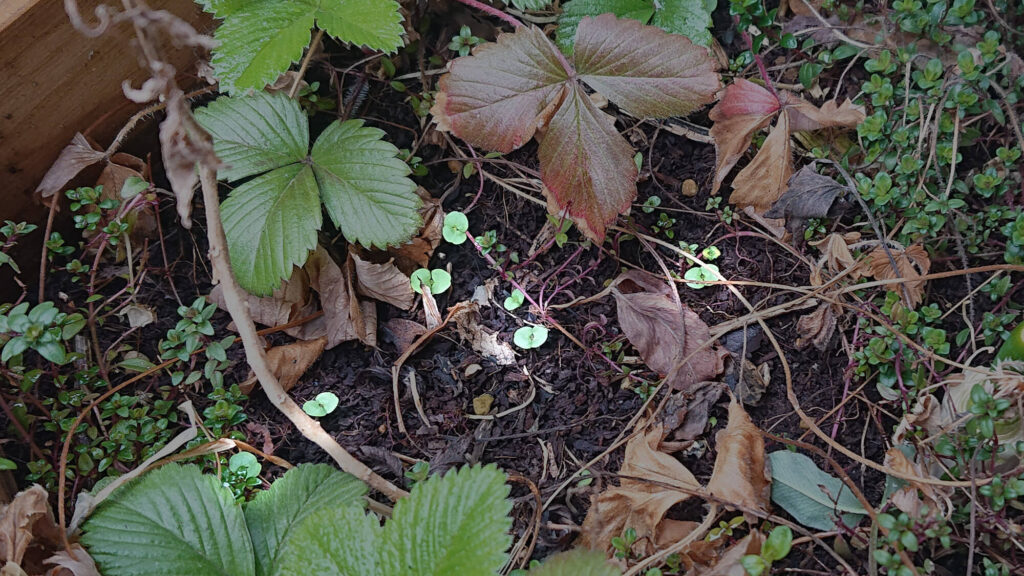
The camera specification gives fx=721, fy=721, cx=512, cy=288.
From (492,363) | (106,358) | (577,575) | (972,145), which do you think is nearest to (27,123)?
(106,358)

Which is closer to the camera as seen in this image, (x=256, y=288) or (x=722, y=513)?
(x=722, y=513)

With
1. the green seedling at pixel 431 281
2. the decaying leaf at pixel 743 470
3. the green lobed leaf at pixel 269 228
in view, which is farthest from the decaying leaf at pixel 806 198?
the green lobed leaf at pixel 269 228

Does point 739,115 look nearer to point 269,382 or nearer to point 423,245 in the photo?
point 423,245

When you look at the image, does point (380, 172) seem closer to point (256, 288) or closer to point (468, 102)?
point (468, 102)

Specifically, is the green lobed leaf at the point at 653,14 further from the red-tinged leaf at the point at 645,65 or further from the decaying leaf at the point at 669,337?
the decaying leaf at the point at 669,337

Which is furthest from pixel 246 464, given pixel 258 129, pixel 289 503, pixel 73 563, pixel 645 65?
pixel 645 65
